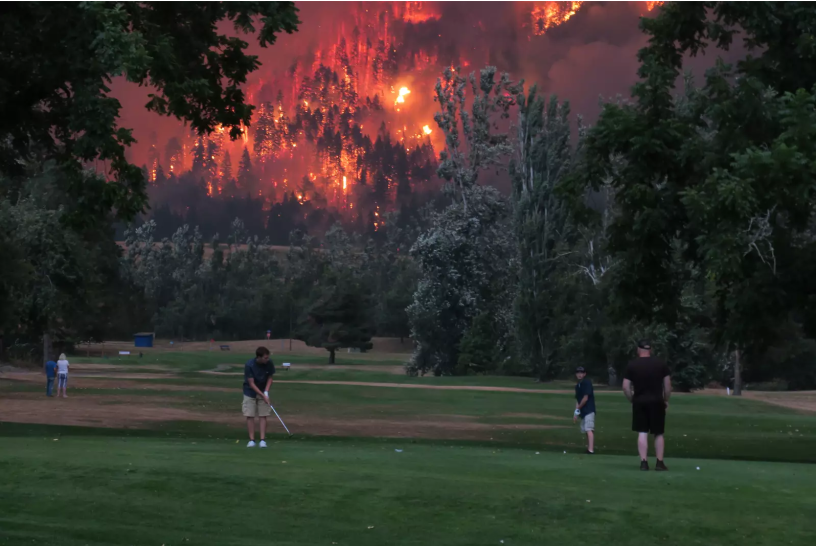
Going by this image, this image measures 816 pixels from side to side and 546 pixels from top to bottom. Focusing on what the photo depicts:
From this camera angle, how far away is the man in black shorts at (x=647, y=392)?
51.8ft

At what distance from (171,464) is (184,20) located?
9.65 metres

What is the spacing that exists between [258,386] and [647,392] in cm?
796

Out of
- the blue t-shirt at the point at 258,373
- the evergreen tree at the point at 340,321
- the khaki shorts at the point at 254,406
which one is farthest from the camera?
the evergreen tree at the point at 340,321

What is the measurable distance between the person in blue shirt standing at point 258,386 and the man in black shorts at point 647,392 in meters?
7.26

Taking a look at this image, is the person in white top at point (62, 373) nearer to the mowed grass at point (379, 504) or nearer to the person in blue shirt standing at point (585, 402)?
the person in blue shirt standing at point (585, 402)

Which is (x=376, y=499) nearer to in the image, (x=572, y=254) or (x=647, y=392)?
(x=647, y=392)

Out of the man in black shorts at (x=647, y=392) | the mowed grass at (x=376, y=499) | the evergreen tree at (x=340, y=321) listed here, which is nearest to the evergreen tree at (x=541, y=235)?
the evergreen tree at (x=340, y=321)

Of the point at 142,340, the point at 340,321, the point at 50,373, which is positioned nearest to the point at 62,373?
the point at 50,373

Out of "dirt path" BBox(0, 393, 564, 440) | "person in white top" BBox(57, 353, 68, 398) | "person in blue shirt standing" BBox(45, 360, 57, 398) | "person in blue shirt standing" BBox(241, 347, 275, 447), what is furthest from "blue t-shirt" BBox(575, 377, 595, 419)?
"person in blue shirt standing" BBox(45, 360, 57, 398)

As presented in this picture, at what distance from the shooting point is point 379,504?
1292 cm

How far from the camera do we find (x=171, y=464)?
15.6m

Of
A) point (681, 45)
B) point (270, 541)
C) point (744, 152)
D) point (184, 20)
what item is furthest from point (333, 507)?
point (681, 45)

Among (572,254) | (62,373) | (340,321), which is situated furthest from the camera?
(340,321)

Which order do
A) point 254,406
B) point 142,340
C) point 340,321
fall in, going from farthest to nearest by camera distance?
point 142,340 → point 340,321 → point 254,406
